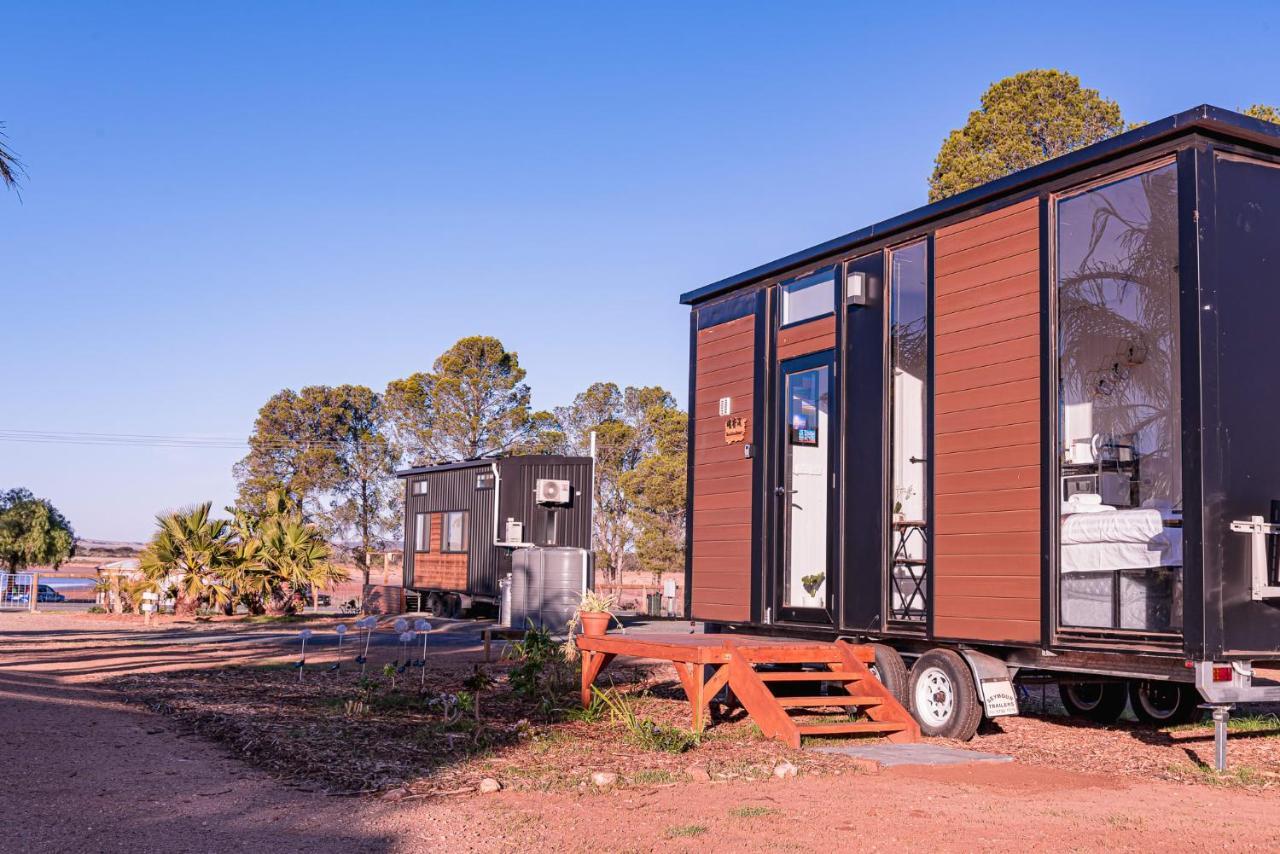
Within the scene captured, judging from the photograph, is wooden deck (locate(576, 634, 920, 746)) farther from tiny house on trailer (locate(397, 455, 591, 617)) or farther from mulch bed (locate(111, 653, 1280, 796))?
tiny house on trailer (locate(397, 455, 591, 617))

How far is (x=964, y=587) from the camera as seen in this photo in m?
7.79

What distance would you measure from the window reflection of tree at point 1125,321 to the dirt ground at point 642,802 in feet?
7.25

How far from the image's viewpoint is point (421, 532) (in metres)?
26.4

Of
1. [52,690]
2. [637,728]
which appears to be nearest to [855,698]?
[637,728]

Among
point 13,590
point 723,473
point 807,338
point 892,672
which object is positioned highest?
point 807,338

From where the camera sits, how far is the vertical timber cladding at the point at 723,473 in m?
10.1

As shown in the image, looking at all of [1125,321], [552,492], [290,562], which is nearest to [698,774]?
[1125,321]

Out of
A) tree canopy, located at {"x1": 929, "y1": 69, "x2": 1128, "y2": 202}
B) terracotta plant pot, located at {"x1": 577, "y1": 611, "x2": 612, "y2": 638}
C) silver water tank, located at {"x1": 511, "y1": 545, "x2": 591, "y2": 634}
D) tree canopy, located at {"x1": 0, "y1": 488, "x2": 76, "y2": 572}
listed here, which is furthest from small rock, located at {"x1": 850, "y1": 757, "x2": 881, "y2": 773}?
tree canopy, located at {"x1": 0, "y1": 488, "x2": 76, "y2": 572}

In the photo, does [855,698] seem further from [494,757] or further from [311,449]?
[311,449]

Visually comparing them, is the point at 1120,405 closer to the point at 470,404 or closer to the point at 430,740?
the point at 430,740

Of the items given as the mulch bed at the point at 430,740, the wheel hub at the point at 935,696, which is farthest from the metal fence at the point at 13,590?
the wheel hub at the point at 935,696

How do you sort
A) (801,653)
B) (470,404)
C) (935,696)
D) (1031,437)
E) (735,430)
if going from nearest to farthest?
(1031,437) → (935,696) → (801,653) → (735,430) → (470,404)

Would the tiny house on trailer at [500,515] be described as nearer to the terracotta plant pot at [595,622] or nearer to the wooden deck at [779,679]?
the terracotta plant pot at [595,622]

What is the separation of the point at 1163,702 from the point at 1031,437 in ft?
9.23
